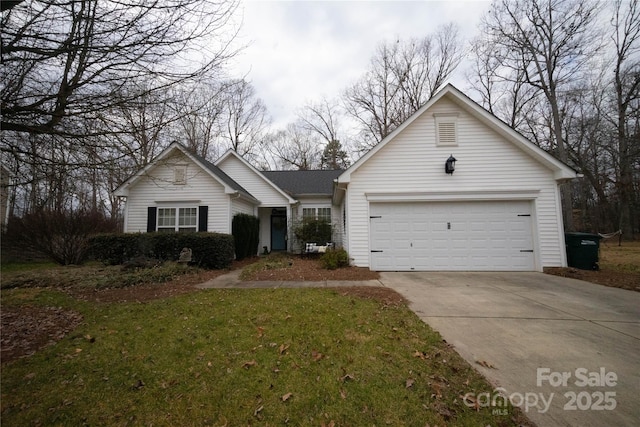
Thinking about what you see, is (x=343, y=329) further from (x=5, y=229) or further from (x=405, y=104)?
(x=405, y=104)

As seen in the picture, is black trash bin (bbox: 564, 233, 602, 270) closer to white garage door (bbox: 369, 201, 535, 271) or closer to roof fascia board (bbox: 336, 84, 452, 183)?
white garage door (bbox: 369, 201, 535, 271)

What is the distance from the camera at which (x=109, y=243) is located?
9.42 metres

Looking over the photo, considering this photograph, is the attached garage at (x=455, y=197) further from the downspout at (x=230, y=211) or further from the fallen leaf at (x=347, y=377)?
the fallen leaf at (x=347, y=377)

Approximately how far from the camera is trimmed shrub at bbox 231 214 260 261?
11.9 metres

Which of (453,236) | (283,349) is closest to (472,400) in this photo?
(283,349)

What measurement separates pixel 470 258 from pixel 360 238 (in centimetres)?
371

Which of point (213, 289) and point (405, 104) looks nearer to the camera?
point (213, 289)

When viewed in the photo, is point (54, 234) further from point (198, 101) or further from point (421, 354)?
point (421, 354)

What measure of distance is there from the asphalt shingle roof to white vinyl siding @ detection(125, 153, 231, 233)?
4.52 meters

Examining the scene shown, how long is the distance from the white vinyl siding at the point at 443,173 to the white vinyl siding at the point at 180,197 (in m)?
5.94

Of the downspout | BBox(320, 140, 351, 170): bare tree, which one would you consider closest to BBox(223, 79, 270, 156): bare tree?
BBox(320, 140, 351, 170): bare tree

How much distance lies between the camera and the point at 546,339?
3586 mm

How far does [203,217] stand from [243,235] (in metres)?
1.88

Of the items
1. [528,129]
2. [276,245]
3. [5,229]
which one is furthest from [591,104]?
[5,229]
